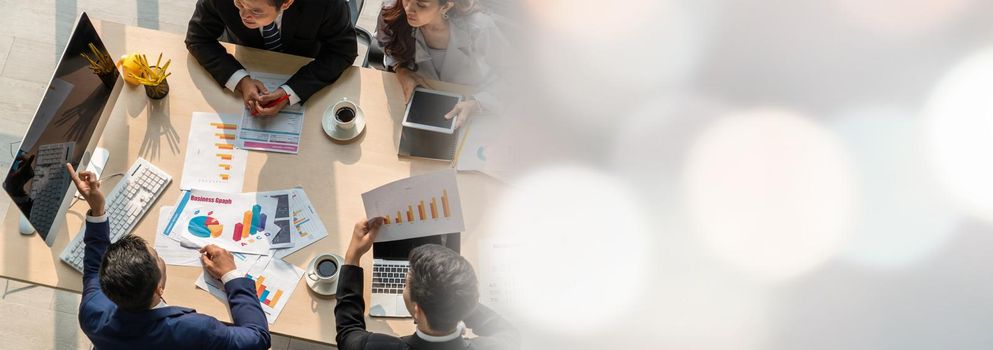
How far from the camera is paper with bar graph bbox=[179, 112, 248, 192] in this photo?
1.42 metres

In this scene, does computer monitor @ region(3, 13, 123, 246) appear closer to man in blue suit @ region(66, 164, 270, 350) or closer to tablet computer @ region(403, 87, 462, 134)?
man in blue suit @ region(66, 164, 270, 350)

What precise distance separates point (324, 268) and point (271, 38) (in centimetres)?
64

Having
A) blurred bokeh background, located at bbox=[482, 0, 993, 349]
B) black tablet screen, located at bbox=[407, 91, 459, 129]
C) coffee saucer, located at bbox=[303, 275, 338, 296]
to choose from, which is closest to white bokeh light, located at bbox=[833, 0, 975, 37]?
blurred bokeh background, located at bbox=[482, 0, 993, 349]

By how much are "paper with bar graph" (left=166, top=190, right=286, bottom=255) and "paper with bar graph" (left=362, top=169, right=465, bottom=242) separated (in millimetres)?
249

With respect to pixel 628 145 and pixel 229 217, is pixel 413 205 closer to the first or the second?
Result: pixel 229 217

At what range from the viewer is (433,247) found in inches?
46.6

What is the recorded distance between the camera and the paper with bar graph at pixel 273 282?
1331 millimetres

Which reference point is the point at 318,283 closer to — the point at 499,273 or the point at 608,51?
the point at 499,273

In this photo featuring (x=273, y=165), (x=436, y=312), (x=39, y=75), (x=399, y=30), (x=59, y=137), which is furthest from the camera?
(x=39, y=75)

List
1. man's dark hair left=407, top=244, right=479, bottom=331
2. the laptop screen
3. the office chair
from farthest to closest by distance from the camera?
the office chair → the laptop screen → man's dark hair left=407, top=244, right=479, bottom=331

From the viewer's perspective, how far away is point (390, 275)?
136cm

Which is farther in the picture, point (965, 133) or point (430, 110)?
point (430, 110)

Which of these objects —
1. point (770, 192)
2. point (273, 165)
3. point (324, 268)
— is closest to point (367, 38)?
point (273, 165)

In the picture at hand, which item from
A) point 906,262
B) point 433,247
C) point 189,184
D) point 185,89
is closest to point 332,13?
point 185,89
